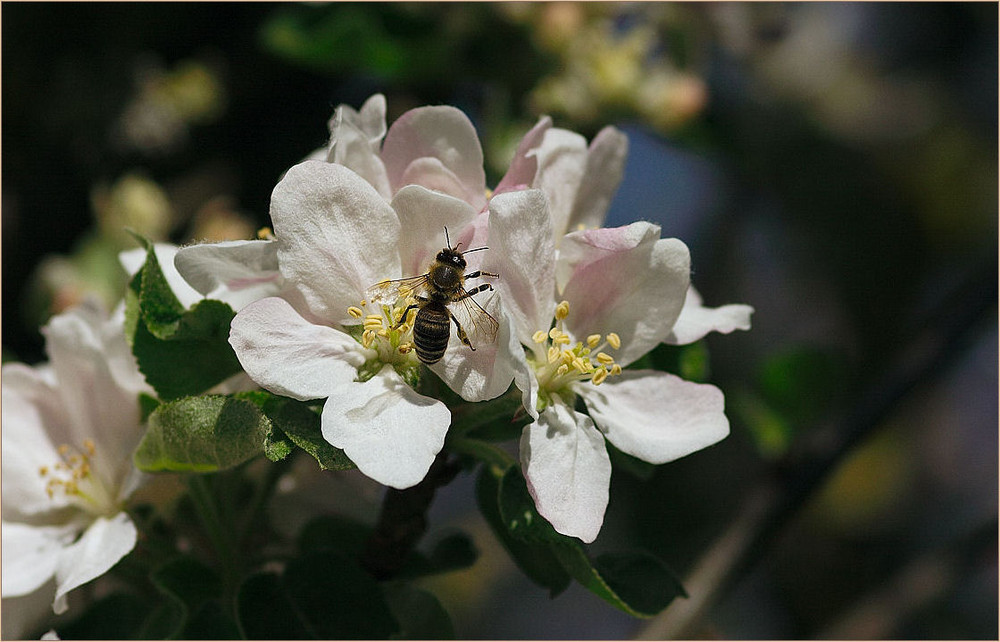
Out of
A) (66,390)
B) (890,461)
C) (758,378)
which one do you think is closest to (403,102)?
(758,378)

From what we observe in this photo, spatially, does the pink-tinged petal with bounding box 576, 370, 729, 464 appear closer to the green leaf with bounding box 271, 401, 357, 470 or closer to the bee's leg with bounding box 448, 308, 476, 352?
the bee's leg with bounding box 448, 308, 476, 352

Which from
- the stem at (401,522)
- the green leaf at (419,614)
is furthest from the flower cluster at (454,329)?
the green leaf at (419,614)

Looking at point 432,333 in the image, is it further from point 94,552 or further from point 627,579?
point 94,552

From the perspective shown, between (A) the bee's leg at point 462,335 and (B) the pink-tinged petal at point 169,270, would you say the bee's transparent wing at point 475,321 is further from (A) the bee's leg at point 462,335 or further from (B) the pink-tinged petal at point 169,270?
(B) the pink-tinged petal at point 169,270

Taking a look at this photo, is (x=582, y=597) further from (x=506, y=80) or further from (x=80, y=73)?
(x=80, y=73)

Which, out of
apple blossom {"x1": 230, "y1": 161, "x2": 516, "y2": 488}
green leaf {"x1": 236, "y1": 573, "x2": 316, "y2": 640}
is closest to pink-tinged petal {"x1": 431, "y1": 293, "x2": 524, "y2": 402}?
apple blossom {"x1": 230, "y1": 161, "x2": 516, "y2": 488}

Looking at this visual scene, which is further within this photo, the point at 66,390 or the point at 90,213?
the point at 90,213
